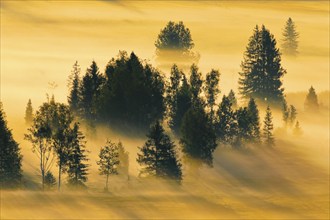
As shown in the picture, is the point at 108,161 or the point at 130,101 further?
the point at 130,101

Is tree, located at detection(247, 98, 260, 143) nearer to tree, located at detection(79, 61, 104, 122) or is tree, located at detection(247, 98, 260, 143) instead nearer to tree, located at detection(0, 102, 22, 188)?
tree, located at detection(79, 61, 104, 122)

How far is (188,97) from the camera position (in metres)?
192

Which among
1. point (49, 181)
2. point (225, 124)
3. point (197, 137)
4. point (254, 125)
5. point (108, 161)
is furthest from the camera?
point (254, 125)

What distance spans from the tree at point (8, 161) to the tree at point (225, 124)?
4306 cm

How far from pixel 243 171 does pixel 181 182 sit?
47.3ft

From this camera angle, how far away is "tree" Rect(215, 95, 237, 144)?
639 ft

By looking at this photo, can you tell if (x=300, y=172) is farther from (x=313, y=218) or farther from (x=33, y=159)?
(x=33, y=159)

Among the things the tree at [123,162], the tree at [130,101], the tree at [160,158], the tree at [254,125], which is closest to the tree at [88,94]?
the tree at [130,101]

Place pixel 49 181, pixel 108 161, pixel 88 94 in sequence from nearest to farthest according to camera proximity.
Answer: pixel 49 181, pixel 108 161, pixel 88 94

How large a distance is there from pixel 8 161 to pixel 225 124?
45770mm

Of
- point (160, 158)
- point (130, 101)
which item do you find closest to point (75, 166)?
point (160, 158)

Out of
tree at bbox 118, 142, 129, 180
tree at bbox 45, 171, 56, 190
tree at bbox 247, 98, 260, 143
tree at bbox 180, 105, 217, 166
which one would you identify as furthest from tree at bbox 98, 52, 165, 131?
tree at bbox 45, 171, 56, 190

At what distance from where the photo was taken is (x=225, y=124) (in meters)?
195

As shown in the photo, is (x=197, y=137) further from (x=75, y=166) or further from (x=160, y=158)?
(x=75, y=166)
